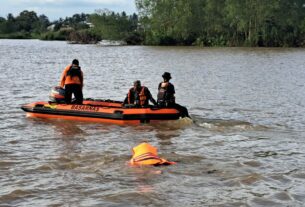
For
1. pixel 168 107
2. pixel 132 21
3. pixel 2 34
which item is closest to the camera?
pixel 168 107

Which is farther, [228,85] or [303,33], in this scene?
[303,33]

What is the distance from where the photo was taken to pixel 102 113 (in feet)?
44.8

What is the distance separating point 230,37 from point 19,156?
206ft

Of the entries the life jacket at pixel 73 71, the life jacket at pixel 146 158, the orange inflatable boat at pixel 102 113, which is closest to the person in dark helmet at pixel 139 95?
the orange inflatable boat at pixel 102 113

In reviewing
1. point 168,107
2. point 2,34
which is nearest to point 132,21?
point 2,34

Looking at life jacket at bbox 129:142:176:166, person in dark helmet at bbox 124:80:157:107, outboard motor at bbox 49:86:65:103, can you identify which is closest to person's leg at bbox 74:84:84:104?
outboard motor at bbox 49:86:65:103

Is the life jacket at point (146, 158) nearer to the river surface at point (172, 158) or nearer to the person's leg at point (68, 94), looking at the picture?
the river surface at point (172, 158)

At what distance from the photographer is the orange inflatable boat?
13477 mm

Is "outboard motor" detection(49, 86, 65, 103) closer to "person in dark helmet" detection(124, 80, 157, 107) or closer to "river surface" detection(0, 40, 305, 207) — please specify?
"river surface" detection(0, 40, 305, 207)

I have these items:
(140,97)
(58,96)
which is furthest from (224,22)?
(140,97)

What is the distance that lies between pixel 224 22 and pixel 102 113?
58549mm

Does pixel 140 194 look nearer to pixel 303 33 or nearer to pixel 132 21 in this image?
pixel 303 33

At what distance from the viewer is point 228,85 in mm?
23766

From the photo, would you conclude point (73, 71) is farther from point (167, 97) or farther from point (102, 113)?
point (167, 97)
